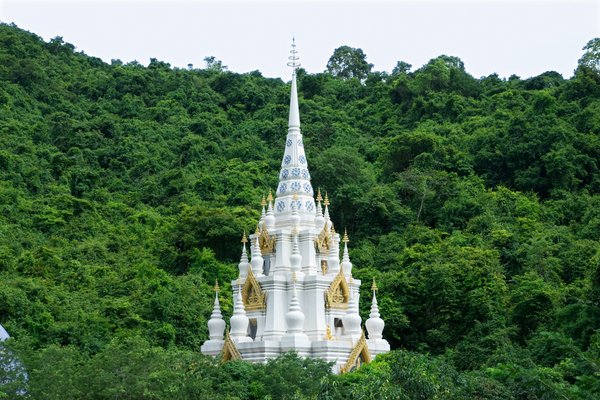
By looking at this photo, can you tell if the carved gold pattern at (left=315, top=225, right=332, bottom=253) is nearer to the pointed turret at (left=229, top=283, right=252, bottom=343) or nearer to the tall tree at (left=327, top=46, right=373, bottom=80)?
the pointed turret at (left=229, top=283, right=252, bottom=343)

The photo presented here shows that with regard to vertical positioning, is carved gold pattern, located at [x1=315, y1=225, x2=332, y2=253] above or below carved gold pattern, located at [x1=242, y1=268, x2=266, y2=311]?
above

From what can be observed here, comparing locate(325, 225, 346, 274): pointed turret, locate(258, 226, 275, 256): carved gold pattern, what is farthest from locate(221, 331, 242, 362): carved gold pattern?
locate(325, 225, 346, 274): pointed turret

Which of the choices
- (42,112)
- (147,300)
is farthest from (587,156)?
Answer: (42,112)

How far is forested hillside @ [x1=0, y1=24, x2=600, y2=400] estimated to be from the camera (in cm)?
2705

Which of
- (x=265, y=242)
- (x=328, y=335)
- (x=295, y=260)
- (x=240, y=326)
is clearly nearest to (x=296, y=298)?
(x=295, y=260)

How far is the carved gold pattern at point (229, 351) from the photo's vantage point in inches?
1153

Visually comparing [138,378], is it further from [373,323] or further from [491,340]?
[491,340]

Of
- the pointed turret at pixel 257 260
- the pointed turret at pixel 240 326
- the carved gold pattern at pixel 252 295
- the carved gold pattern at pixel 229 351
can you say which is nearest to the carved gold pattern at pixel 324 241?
the pointed turret at pixel 257 260

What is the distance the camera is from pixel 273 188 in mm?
54969

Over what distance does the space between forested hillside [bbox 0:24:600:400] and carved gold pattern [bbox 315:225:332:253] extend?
11.8 ft

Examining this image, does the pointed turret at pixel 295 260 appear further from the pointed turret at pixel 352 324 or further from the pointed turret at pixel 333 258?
the pointed turret at pixel 352 324

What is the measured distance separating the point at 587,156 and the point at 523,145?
2960 mm

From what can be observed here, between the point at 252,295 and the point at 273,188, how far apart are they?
24.7 m

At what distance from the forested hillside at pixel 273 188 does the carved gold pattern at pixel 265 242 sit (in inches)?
146
